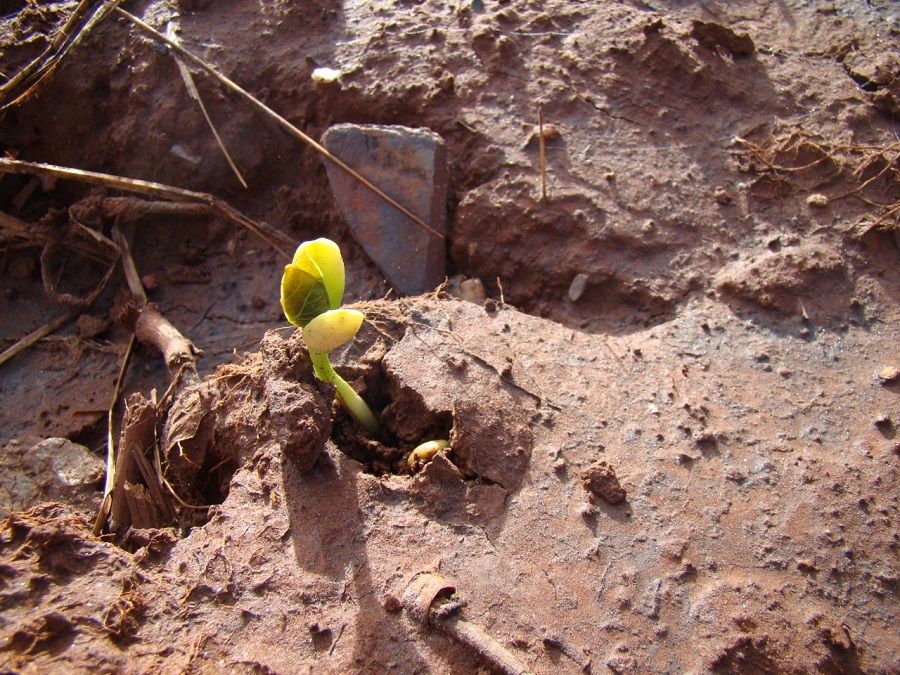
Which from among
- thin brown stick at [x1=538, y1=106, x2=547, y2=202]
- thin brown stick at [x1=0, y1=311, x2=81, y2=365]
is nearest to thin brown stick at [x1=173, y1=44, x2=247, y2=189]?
thin brown stick at [x1=0, y1=311, x2=81, y2=365]

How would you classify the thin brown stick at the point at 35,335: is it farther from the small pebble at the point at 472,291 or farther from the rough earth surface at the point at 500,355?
the small pebble at the point at 472,291

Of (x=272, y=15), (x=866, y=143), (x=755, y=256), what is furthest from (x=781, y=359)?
(x=272, y=15)

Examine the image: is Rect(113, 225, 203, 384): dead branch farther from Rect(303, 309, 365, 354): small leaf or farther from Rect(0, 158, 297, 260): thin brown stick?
Rect(303, 309, 365, 354): small leaf

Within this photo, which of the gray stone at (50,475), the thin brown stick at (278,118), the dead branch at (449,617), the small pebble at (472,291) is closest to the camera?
the dead branch at (449,617)

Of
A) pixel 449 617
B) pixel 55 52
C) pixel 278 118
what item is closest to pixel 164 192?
pixel 278 118

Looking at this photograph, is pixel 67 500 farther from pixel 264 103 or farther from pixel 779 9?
pixel 779 9

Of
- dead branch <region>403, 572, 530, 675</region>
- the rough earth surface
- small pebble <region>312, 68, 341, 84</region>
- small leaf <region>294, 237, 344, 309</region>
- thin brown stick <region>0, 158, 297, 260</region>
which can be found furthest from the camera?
small pebble <region>312, 68, 341, 84</region>

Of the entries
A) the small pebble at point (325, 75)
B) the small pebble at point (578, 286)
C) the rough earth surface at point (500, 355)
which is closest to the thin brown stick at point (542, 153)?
the rough earth surface at point (500, 355)
